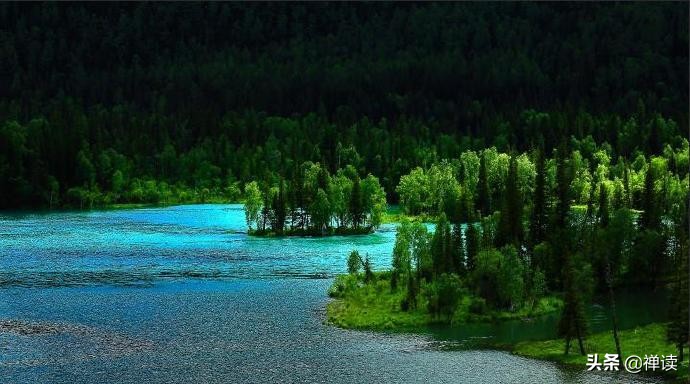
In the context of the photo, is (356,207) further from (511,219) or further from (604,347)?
(604,347)

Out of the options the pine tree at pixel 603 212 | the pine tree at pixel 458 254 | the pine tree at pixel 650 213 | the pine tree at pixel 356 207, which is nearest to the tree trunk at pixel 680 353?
the pine tree at pixel 458 254

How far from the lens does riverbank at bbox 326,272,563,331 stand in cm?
10550

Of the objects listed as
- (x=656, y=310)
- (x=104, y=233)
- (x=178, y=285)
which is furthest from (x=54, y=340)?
(x=104, y=233)

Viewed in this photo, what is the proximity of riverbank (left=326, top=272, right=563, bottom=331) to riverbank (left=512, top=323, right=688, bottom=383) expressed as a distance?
1276cm

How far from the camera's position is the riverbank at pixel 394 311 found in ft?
346

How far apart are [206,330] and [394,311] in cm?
2210

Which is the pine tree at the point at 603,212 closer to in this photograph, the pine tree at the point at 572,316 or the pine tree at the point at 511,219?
the pine tree at the point at 511,219

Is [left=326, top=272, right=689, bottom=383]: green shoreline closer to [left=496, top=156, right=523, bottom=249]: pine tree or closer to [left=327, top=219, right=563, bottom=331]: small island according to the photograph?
A: [left=327, top=219, right=563, bottom=331]: small island

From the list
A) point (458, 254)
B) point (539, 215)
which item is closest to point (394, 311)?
point (458, 254)

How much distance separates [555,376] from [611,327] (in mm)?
23766

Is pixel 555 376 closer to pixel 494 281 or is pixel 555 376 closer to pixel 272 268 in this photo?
pixel 494 281

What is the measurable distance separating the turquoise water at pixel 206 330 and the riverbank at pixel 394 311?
256cm
